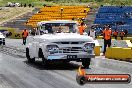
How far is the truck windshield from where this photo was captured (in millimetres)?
18234

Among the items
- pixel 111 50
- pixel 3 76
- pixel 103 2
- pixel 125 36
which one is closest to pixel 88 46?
pixel 3 76

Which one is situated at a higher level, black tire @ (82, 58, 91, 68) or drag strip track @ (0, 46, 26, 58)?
black tire @ (82, 58, 91, 68)

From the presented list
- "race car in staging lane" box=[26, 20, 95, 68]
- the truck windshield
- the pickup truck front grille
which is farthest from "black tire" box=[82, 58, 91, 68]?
the truck windshield

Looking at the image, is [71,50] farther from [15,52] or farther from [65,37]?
[15,52]

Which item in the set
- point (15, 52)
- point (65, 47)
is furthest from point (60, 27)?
point (15, 52)

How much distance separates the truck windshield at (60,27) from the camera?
18.2 metres

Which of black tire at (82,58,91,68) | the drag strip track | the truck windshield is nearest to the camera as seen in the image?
black tire at (82,58,91,68)

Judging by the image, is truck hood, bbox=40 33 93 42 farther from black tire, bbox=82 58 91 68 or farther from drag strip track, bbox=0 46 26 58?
drag strip track, bbox=0 46 26 58

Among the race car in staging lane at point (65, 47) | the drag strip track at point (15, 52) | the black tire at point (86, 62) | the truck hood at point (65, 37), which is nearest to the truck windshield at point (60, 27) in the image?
the race car in staging lane at point (65, 47)

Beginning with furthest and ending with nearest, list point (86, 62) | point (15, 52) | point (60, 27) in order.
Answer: point (15, 52), point (60, 27), point (86, 62)

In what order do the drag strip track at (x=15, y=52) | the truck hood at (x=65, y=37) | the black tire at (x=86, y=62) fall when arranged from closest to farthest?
1. the truck hood at (x=65, y=37)
2. the black tire at (x=86, y=62)
3. the drag strip track at (x=15, y=52)

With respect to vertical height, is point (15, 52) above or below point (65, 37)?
below

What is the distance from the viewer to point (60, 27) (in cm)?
1823

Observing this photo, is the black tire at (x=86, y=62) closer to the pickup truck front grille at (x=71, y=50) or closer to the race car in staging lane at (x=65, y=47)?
the race car in staging lane at (x=65, y=47)
